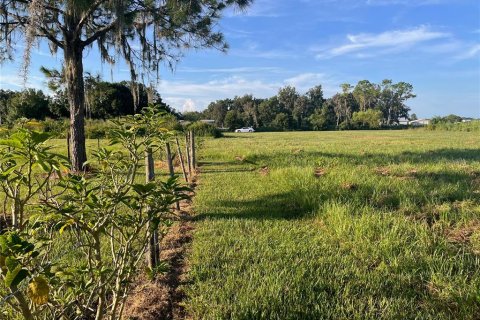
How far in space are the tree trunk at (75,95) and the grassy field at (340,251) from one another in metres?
3.62

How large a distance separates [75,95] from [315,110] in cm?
7091

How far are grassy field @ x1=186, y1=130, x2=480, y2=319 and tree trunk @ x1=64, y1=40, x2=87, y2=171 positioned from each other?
3.62 metres

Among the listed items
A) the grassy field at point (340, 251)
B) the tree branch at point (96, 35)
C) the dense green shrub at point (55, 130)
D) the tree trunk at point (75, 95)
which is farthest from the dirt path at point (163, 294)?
the tree branch at point (96, 35)

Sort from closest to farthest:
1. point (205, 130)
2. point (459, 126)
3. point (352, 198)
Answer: point (352, 198)
point (205, 130)
point (459, 126)

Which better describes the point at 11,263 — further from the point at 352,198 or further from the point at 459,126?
the point at 459,126

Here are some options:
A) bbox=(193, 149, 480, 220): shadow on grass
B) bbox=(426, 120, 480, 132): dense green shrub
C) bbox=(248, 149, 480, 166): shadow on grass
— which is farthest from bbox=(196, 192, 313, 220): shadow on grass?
bbox=(426, 120, 480, 132): dense green shrub

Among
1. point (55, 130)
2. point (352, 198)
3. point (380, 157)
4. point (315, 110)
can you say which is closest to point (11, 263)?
point (55, 130)

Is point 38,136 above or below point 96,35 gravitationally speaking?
below

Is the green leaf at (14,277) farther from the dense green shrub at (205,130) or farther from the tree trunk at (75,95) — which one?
the dense green shrub at (205,130)

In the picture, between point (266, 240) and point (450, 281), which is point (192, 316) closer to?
point (266, 240)

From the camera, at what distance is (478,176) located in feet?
22.6

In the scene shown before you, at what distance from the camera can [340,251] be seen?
3.60 m

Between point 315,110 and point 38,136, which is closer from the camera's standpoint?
point 38,136

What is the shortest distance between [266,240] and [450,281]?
70.0 inches
